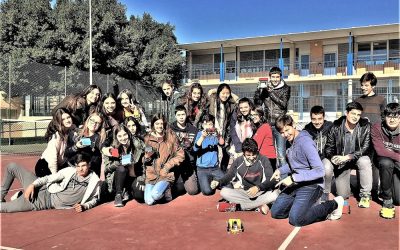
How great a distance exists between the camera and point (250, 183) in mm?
5473

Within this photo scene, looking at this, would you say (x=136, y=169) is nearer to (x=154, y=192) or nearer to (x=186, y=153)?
(x=154, y=192)

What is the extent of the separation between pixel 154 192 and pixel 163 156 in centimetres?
59

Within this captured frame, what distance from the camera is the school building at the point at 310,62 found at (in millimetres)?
25844

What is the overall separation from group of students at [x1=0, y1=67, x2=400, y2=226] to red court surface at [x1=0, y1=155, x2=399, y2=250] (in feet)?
0.63

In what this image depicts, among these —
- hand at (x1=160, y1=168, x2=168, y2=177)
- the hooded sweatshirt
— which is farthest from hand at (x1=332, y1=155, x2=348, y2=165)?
hand at (x1=160, y1=168, x2=168, y2=177)

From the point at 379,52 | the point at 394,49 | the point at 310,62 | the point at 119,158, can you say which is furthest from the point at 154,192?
the point at 394,49

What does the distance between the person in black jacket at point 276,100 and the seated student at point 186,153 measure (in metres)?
1.31

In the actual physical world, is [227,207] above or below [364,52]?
below

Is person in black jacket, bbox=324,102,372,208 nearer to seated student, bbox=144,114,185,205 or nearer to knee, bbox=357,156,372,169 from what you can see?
knee, bbox=357,156,372,169

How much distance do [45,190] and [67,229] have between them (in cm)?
112

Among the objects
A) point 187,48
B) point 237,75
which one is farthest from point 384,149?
point 187,48

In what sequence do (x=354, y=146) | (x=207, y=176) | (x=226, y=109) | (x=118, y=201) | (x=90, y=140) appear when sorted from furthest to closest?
1. (x=226, y=109)
2. (x=207, y=176)
3. (x=90, y=140)
4. (x=118, y=201)
5. (x=354, y=146)

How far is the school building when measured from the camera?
84.8ft

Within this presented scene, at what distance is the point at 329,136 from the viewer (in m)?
5.77
